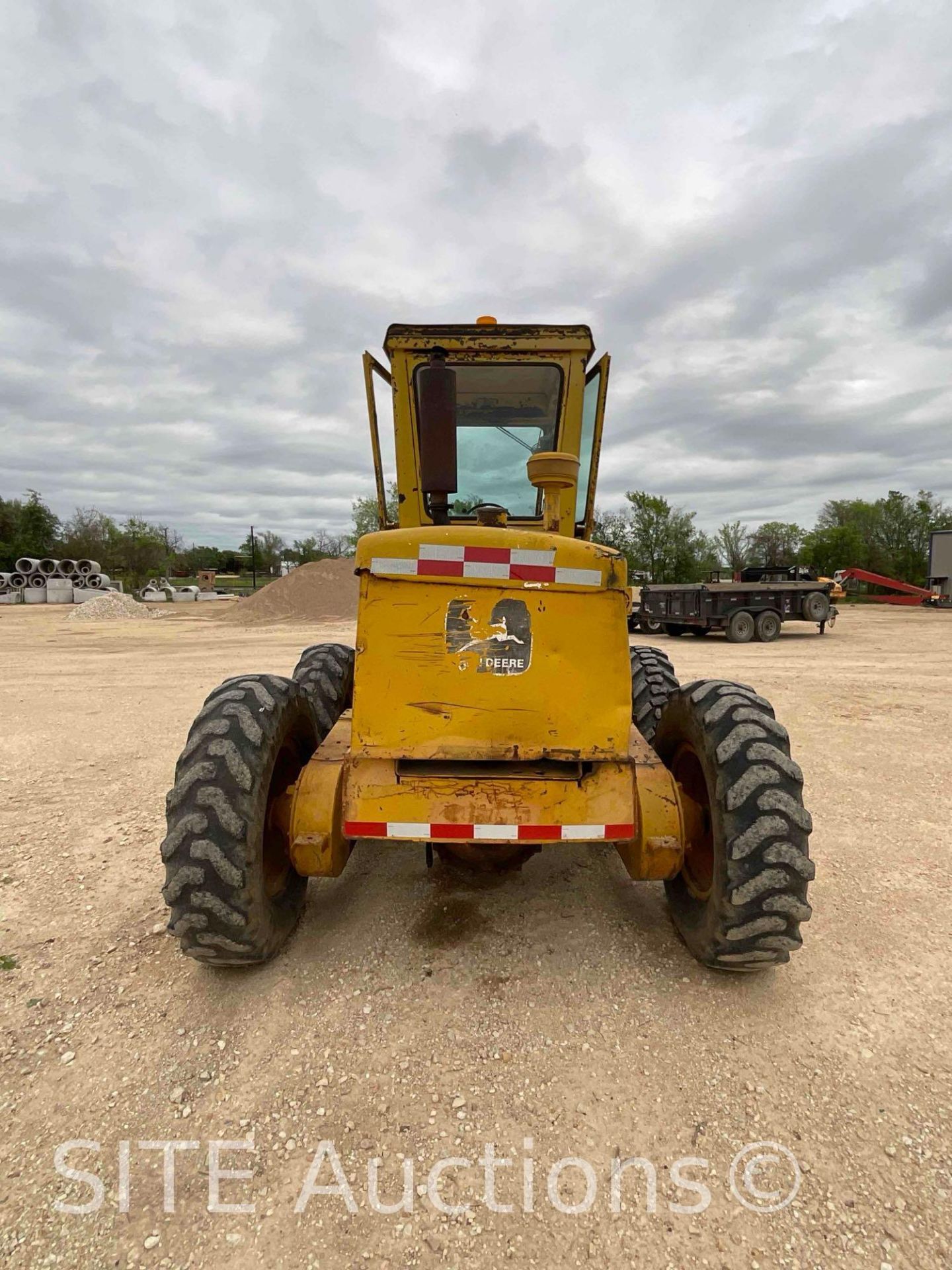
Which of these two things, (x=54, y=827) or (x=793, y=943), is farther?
(x=54, y=827)

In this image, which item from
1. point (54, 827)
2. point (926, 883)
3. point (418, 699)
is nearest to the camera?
point (418, 699)

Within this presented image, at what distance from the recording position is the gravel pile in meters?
24.4

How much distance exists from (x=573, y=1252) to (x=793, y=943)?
127 centimetres

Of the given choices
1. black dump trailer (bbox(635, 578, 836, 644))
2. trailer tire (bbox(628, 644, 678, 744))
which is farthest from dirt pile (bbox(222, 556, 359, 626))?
trailer tire (bbox(628, 644, 678, 744))

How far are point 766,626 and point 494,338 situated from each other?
14962 mm

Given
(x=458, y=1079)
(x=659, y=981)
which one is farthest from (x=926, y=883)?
(x=458, y=1079)

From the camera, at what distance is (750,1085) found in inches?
83.2

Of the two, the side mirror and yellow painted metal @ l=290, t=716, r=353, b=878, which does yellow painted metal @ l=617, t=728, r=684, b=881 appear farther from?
the side mirror

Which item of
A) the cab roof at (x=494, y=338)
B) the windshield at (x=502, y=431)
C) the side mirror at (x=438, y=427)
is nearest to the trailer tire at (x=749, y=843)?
the side mirror at (x=438, y=427)

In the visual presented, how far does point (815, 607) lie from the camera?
674 inches

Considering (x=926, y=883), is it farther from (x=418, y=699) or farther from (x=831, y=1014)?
(x=418, y=699)

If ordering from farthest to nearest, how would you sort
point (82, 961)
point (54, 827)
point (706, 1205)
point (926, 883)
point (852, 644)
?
point (852, 644) < point (54, 827) < point (926, 883) < point (82, 961) < point (706, 1205)

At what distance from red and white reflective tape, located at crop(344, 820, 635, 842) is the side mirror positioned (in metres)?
1.27

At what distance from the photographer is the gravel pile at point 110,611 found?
24369mm
